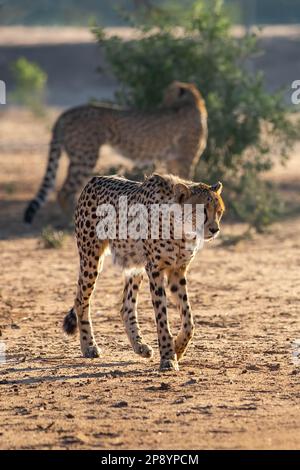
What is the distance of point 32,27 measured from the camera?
41062 mm

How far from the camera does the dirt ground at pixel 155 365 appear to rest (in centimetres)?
636

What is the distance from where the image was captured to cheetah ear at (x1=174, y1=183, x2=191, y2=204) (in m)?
7.58

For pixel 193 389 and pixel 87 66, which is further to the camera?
pixel 87 66

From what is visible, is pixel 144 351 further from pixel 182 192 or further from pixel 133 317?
pixel 182 192

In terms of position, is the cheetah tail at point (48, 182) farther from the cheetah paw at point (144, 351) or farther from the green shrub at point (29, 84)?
the green shrub at point (29, 84)

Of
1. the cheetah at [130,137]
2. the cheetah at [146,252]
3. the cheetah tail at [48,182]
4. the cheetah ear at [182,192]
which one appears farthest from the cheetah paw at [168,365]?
the cheetah at [130,137]

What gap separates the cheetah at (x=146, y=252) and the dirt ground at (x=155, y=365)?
0.58 ft

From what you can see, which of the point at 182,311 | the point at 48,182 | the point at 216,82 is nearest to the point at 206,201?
the point at 182,311

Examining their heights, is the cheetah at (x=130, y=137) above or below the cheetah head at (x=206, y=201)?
below

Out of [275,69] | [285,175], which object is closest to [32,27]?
[275,69]

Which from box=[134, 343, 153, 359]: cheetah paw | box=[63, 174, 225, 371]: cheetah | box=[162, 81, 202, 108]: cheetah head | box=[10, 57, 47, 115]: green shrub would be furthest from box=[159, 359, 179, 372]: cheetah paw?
box=[10, 57, 47, 115]: green shrub

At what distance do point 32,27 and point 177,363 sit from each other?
113 ft
